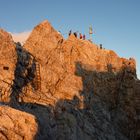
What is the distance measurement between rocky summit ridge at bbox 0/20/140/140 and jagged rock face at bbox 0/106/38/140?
0.57 metres

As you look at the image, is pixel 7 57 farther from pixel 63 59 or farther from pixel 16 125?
pixel 16 125

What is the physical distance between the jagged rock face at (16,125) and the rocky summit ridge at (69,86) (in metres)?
0.57

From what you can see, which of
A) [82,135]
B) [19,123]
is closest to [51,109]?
[82,135]

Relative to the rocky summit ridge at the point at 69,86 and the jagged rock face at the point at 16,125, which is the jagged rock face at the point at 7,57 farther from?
the jagged rock face at the point at 16,125

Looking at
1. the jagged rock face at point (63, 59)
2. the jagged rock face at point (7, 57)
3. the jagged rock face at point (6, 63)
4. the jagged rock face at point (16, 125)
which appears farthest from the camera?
the jagged rock face at point (63, 59)

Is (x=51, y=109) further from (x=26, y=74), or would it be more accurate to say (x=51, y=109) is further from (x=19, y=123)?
(x=19, y=123)

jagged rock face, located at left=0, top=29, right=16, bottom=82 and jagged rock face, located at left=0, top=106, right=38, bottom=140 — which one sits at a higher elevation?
jagged rock face, located at left=0, top=29, right=16, bottom=82

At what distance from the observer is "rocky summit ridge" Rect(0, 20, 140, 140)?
41.7 meters

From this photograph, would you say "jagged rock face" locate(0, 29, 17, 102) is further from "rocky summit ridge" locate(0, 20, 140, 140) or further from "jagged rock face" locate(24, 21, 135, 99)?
"jagged rock face" locate(24, 21, 135, 99)

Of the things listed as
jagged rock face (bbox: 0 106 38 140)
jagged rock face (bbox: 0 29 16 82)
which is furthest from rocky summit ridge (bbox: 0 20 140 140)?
jagged rock face (bbox: 0 106 38 140)

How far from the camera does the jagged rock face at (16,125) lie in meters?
25.7

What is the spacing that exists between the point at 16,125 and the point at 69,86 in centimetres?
2649

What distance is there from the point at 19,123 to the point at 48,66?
25.8 metres

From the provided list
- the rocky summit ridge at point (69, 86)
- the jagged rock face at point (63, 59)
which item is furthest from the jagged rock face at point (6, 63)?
the jagged rock face at point (63, 59)
